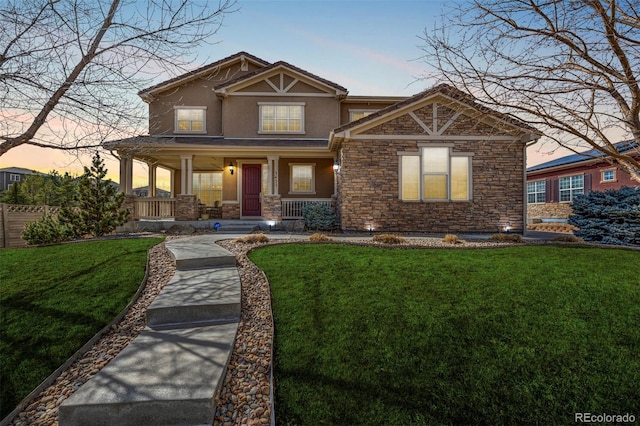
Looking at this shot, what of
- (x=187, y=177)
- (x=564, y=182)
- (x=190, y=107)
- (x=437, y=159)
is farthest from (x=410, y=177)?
(x=564, y=182)

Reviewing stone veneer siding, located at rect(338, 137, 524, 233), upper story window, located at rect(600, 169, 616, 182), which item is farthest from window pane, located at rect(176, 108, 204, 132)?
upper story window, located at rect(600, 169, 616, 182)

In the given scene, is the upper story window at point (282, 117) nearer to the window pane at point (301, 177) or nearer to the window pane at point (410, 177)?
the window pane at point (301, 177)

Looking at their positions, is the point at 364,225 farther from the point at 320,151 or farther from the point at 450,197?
the point at 320,151

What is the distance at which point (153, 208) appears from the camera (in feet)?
42.6

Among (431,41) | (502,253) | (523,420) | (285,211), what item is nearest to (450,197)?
(502,253)

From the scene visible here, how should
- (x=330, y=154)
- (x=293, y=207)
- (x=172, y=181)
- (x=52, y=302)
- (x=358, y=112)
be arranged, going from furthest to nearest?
(x=172, y=181), (x=358, y=112), (x=330, y=154), (x=293, y=207), (x=52, y=302)

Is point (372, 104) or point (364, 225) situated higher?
point (372, 104)

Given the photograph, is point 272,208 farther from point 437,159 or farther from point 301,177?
point 437,159

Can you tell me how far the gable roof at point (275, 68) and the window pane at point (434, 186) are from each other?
20.6ft

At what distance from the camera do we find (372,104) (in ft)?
53.3

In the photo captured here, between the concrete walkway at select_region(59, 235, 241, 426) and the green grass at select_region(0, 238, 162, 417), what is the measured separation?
645mm

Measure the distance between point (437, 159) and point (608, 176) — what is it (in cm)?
1417

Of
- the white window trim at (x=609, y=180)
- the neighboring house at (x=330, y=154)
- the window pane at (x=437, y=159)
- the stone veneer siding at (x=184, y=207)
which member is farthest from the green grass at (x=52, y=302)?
the white window trim at (x=609, y=180)

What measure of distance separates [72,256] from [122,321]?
369 cm
